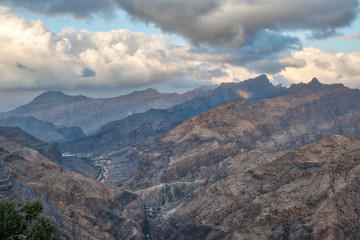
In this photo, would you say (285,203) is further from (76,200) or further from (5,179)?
(5,179)

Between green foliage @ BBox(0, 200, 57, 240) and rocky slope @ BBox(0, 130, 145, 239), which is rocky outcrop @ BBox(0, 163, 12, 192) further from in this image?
green foliage @ BBox(0, 200, 57, 240)

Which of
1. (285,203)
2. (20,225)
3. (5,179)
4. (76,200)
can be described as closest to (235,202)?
(285,203)

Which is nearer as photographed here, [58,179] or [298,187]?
[298,187]

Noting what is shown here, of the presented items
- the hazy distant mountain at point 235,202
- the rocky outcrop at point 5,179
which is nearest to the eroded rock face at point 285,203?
the hazy distant mountain at point 235,202

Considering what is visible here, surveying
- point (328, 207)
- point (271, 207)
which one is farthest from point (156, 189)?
point (328, 207)

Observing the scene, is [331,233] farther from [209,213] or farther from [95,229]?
[95,229]

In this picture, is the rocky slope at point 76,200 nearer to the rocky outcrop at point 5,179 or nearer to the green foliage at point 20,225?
the rocky outcrop at point 5,179

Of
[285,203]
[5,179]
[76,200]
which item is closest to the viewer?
[5,179]
